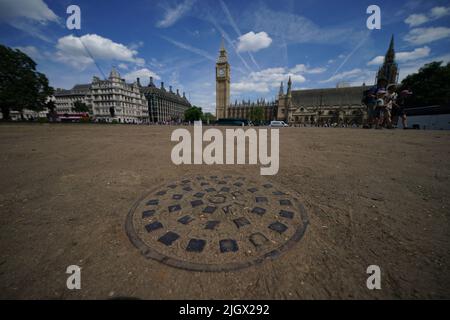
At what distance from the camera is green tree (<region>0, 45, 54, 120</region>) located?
1148 inches

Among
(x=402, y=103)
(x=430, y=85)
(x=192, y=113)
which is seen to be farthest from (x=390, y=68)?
(x=192, y=113)

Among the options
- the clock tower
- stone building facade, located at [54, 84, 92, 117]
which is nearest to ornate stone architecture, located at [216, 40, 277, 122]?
the clock tower

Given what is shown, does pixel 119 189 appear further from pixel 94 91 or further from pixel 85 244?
pixel 94 91

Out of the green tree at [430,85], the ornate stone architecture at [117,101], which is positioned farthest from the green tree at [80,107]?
the green tree at [430,85]

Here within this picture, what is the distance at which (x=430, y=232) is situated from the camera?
7.85 ft

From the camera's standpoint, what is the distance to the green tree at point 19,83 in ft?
95.7

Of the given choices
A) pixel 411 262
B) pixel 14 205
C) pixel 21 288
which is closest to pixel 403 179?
pixel 411 262

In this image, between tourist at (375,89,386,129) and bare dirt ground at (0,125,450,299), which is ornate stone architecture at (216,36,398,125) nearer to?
tourist at (375,89,386,129)

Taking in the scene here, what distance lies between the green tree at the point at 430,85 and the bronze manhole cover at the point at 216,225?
2071 inches

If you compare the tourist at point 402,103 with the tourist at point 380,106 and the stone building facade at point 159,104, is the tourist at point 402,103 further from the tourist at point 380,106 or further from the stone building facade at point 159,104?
the stone building facade at point 159,104

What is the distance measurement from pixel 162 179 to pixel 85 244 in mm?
2529

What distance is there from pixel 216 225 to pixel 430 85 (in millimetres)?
58973

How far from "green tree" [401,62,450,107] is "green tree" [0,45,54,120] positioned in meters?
81.4

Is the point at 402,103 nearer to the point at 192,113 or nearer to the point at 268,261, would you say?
the point at 268,261
